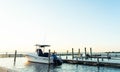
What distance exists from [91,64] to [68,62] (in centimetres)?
864

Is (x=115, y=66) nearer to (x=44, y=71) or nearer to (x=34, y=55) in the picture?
(x=44, y=71)

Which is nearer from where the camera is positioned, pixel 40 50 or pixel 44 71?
pixel 44 71

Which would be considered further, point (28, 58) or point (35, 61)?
point (28, 58)

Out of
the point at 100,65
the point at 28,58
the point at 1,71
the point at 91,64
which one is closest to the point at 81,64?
the point at 91,64

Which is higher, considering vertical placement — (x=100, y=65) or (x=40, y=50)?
(x=40, y=50)

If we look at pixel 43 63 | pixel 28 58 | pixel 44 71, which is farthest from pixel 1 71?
pixel 28 58

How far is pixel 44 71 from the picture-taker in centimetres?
3138

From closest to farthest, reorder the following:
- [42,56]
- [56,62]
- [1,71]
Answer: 1. [1,71]
2. [56,62]
3. [42,56]

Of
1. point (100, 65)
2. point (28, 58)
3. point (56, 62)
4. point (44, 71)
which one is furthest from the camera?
point (28, 58)

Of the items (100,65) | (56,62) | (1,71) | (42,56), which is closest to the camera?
(1,71)

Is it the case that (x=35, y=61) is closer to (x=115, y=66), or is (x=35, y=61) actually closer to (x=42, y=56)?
(x=42, y=56)

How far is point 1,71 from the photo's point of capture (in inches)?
524

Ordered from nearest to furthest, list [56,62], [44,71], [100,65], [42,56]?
1. [44,71]
2. [100,65]
3. [56,62]
4. [42,56]

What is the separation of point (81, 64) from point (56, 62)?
204 inches
